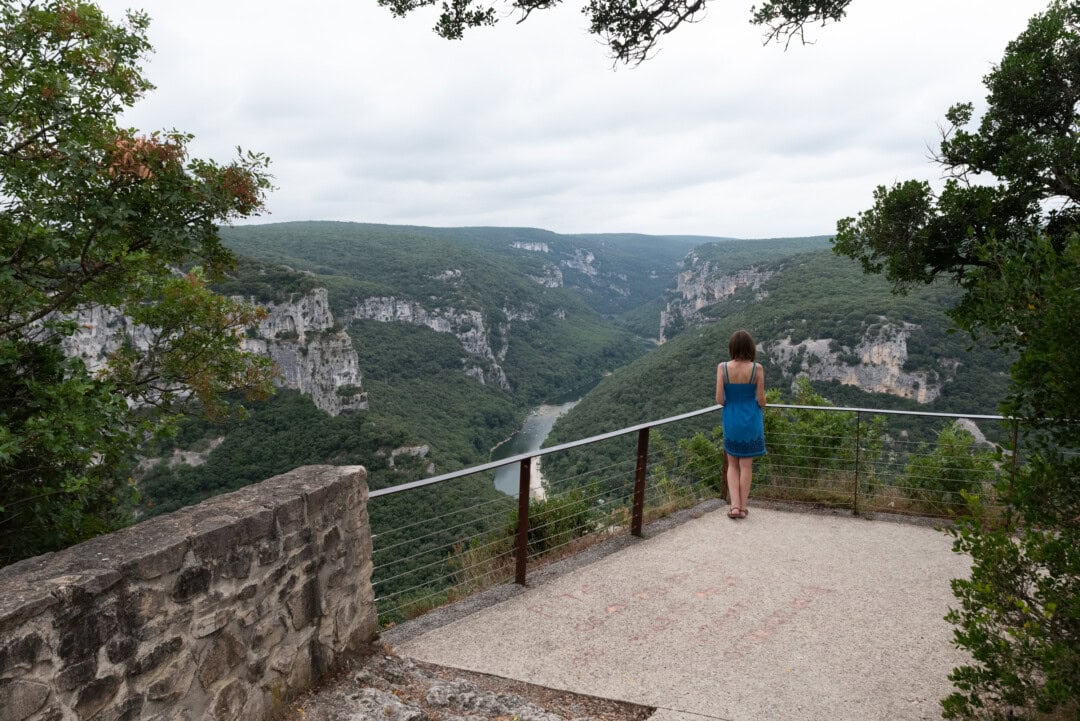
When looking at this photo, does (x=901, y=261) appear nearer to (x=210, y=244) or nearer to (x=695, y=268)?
(x=210, y=244)

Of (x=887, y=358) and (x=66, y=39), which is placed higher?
(x=66, y=39)

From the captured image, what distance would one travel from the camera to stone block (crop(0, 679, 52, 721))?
5.38 ft

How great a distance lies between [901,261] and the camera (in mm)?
6352

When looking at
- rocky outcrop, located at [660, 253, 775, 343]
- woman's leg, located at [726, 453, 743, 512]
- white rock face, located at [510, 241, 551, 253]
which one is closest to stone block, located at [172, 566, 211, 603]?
woman's leg, located at [726, 453, 743, 512]

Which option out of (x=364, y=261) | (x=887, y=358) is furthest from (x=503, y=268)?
(x=887, y=358)

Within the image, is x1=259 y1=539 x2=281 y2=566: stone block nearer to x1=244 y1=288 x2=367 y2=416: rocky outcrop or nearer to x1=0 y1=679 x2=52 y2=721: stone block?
x1=0 y1=679 x2=52 y2=721: stone block

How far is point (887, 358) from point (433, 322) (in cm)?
5774

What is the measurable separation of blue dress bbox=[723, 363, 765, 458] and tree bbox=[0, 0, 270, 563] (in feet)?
13.1

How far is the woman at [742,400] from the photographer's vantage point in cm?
489

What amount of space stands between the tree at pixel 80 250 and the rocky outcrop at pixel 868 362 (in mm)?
44300

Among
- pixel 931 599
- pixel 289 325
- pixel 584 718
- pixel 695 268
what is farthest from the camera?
pixel 695 268

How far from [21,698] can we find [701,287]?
10274cm

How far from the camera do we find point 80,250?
13.9 ft

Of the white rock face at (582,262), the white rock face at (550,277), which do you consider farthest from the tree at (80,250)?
the white rock face at (582,262)
